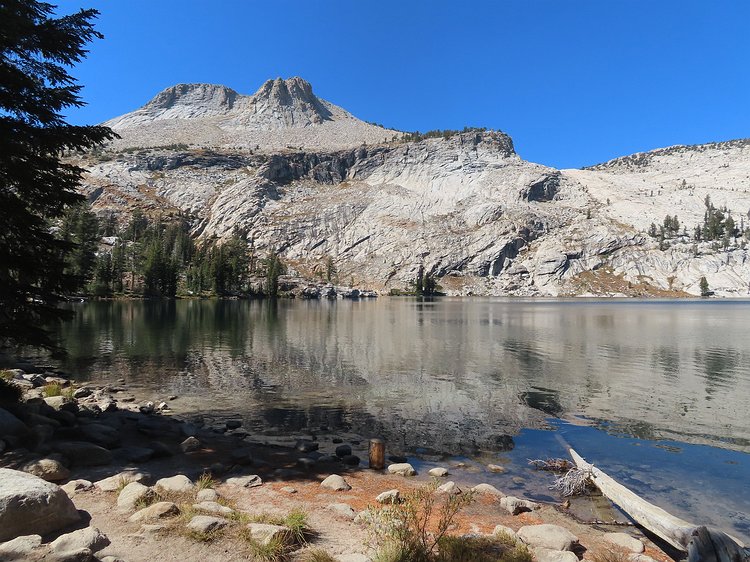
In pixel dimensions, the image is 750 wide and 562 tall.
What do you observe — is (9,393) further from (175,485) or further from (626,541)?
(626,541)

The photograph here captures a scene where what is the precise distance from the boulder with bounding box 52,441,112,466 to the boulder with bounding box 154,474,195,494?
10.4ft

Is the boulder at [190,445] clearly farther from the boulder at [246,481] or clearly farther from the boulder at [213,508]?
the boulder at [213,508]

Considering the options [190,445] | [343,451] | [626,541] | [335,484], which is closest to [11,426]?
[190,445]

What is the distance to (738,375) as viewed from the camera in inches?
1364

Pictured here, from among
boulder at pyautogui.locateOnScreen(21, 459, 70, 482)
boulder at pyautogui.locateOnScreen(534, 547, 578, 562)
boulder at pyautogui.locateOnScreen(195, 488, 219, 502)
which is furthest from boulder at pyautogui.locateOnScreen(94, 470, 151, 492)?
boulder at pyautogui.locateOnScreen(534, 547, 578, 562)

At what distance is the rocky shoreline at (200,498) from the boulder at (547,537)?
24 mm

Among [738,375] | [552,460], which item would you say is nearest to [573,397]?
[552,460]

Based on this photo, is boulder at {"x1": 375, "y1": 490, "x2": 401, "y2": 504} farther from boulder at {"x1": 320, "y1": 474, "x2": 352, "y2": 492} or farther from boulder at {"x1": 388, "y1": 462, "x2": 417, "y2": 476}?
boulder at {"x1": 388, "y1": 462, "x2": 417, "y2": 476}

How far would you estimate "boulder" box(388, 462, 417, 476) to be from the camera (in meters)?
15.9

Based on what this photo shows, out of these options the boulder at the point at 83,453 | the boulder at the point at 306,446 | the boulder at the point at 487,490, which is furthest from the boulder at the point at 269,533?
the boulder at the point at 306,446

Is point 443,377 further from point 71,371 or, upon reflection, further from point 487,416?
point 71,371

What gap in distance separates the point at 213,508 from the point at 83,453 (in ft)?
21.1

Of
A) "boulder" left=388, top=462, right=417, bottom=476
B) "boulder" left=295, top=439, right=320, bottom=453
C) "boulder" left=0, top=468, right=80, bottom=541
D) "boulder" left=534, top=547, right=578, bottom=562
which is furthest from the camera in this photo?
"boulder" left=295, top=439, right=320, bottom=453

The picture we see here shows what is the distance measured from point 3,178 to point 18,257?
2847mm
